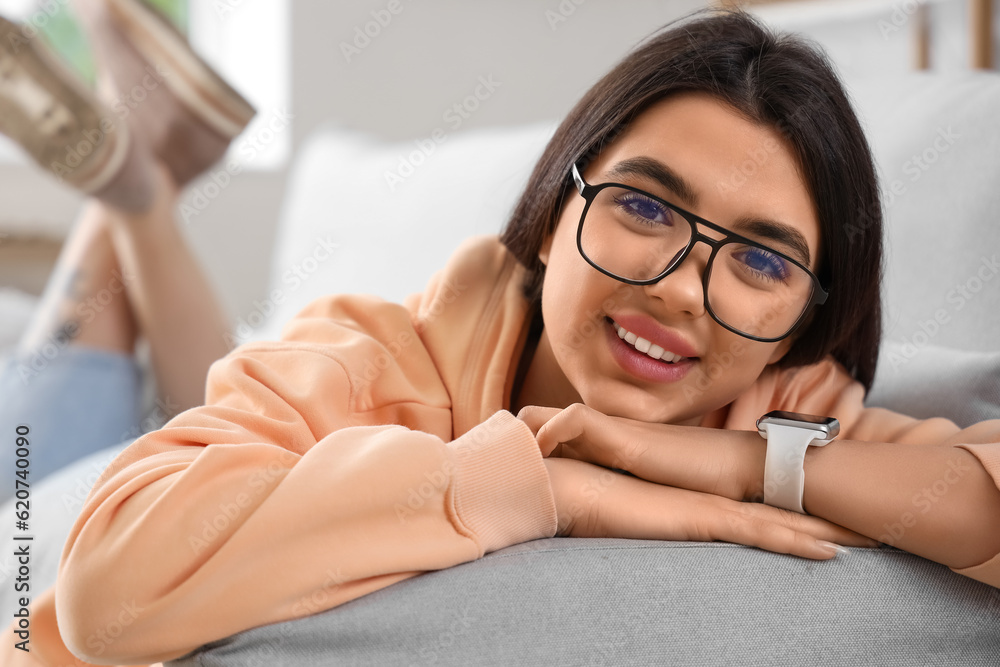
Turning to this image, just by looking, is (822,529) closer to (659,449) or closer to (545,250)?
(659,449)

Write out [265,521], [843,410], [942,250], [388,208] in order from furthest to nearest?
[388,208], [942,250], [843,410], [265,521]

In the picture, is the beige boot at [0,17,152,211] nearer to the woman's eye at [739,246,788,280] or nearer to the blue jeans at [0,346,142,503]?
the blue jeans at [0,346,142,503]

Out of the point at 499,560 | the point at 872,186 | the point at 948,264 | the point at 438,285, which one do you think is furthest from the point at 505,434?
the point at 948,264

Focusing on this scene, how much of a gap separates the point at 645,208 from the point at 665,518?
31 cm

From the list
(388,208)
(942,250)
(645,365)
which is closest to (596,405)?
(645,365)

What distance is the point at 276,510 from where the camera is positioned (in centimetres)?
64

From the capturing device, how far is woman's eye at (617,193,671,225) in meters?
0.86

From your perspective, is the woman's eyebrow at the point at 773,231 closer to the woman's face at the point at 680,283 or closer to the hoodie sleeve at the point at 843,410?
the woman's face at the point at 680,283

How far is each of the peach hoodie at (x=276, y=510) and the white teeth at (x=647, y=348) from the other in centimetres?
19

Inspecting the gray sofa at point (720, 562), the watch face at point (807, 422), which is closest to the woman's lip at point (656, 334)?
the watch face at point (807, 422)

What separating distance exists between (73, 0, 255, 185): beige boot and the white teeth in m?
1.15

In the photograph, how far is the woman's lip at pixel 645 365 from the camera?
876mm

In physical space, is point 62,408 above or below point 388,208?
below

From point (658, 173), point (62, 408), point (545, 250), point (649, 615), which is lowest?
point (62, 408)
